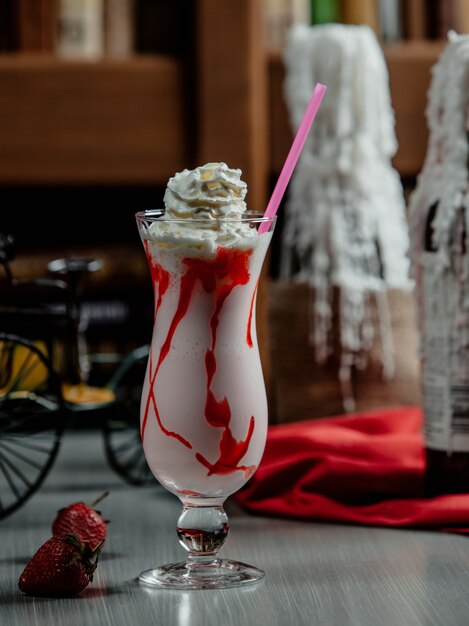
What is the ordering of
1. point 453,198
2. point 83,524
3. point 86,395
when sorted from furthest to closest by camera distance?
point 86,395, point 453,198, point 83,524

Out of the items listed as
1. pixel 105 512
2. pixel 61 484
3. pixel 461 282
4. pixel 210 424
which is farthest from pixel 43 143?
pixel 210 424

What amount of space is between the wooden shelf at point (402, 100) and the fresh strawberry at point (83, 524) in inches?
39.5

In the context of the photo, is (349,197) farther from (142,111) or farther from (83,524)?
(83,524)

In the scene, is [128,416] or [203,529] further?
[128,416]

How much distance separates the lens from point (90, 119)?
192cm

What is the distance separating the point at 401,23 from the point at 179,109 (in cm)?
46

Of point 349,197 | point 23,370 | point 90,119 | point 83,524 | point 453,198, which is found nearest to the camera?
point 83,524

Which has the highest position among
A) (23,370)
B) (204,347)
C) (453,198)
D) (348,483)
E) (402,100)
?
(402,100)

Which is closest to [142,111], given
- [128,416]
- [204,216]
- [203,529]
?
[128,416]

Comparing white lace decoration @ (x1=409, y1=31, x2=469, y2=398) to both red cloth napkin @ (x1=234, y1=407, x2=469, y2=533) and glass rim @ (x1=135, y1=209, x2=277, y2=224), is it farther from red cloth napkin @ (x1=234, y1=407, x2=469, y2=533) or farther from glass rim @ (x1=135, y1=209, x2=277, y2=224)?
glass rim @ (x1=135, y1=209, x2=277, y2=224)

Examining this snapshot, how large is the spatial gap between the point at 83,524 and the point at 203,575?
0.45 ft

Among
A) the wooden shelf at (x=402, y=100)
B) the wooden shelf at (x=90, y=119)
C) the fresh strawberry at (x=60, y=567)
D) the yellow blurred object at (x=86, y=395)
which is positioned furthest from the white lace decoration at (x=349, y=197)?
the fresh strawberry at (x=60, y=567)

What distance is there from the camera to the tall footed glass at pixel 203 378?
977mm

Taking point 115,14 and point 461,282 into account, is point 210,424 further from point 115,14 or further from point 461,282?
point 115,14
